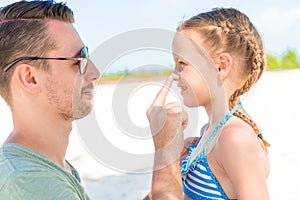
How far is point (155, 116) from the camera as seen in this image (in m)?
2.15

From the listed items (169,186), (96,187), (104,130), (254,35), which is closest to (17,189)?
(104,130)

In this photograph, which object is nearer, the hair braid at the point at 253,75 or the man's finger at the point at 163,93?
the man's finger at the point at 163,93

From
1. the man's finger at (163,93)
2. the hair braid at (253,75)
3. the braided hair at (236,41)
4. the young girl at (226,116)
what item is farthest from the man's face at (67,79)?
the hair braid at (253,75)

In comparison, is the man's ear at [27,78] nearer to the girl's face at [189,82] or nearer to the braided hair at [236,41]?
the girl's face at [189,82]

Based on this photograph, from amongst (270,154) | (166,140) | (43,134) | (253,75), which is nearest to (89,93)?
(43,134)

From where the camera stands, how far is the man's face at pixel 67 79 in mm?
2057

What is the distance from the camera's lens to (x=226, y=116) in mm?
2264

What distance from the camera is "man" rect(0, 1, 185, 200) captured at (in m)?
2.03

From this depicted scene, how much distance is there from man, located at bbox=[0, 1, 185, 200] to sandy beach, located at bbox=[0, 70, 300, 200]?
88 millimetres

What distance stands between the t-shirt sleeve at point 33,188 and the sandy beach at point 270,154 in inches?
9.3

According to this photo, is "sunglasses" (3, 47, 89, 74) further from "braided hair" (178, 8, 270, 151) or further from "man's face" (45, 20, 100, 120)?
Answer: "braided hair" (178, 8, 270, 151)

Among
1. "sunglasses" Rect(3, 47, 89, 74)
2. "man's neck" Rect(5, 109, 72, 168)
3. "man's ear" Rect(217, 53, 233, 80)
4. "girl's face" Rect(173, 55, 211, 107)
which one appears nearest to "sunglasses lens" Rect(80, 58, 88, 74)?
"sunglasses" Rect(3, 47, 89, 74)

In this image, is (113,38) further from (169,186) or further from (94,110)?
(169,186)

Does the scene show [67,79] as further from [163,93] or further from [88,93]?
[163,93]
